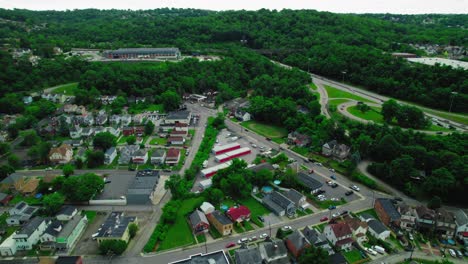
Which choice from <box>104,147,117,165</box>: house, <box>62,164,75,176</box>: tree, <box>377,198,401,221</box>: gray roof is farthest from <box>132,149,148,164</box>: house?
<box>377,198,401,221</box>: gray roof

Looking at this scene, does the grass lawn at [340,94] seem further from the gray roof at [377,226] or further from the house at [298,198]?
the gray roof at [377,226]

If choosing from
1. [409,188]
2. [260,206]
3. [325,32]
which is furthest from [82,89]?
[325,32]

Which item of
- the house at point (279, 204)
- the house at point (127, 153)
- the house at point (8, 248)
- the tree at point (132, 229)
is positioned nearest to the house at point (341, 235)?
the house at point (279, 204)

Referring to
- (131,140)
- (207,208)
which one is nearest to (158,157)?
(131,140)

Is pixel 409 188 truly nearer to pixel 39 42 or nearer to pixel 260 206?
pixel 260 206

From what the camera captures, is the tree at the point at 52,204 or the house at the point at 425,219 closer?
the house at the point at 425,219

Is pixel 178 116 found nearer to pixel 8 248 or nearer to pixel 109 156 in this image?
pixel 109 156
